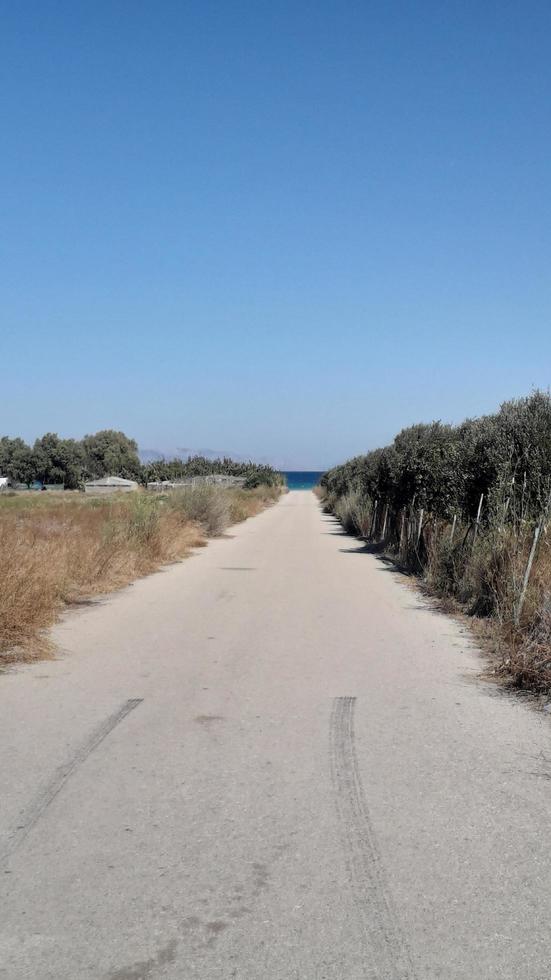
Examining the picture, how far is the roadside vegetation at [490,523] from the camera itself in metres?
9.77

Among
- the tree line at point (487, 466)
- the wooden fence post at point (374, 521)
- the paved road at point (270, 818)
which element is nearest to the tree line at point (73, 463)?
the wooden fence post at point (374, 521)

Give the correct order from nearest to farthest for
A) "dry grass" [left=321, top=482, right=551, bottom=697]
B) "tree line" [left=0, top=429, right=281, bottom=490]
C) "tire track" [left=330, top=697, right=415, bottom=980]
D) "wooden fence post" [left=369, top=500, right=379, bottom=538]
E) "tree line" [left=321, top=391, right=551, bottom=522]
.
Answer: "tire track" [left=330, top=697, right=415, bottom=980], "dry grass" [left=321, top=482, right=551, bottom=697], "tree line" [left=321, top=391, right=551, bottom=522], "wooden fence post" [left=369, top=500, right=379, bottom=538], "tree line" [left=0, top=429, right=281, bottom=490]

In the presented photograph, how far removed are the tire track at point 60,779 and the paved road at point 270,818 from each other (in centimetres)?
2

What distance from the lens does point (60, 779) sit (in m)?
5.52

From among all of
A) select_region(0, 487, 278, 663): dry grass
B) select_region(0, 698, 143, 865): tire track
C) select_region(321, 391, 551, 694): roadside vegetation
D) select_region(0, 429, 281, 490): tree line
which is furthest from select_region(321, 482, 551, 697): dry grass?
select_region(0, 429, 281, 490): tree line

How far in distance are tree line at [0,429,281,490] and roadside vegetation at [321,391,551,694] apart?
94.2 metres

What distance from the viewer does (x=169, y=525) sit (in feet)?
78.3

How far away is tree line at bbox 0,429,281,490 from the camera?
125875mm

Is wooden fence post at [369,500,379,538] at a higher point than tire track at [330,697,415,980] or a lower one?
higher

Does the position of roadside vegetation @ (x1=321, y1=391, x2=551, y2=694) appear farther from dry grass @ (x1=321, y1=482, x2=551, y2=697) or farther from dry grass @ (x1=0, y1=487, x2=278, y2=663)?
dry grass @ (x1=0, y1=487, x2=278, y2=663)

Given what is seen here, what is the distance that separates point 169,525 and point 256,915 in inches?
799

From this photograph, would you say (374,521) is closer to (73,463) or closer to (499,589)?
(499,589)

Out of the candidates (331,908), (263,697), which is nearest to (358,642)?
(263,697)

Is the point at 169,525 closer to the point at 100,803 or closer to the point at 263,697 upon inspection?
the point at 263,697
